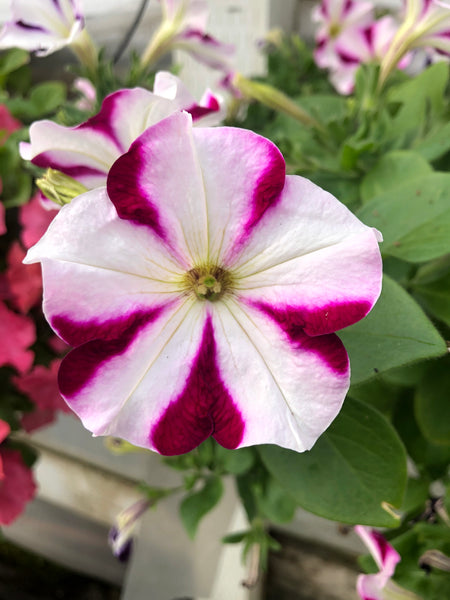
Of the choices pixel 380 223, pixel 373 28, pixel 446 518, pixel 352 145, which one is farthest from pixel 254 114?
pixel 446 518

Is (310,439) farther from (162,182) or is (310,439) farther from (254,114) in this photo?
(254,114)

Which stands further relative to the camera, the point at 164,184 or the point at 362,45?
the point at 362,45

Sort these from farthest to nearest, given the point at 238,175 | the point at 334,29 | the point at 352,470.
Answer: the point at 334,29
the point at 352,470
the point at 238,175

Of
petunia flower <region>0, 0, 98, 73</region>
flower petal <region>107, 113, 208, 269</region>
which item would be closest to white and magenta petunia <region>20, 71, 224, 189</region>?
flower petal <region>107, 113, 208, 269</region>

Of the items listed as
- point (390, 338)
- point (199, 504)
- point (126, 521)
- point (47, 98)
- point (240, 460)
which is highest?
point (390, 338)

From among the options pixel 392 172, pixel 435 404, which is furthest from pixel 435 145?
pixel 435 404

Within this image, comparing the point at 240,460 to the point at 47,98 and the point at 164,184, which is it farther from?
the point at 47,98
